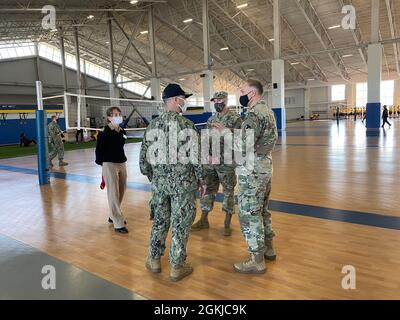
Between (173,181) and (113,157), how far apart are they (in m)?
1.67

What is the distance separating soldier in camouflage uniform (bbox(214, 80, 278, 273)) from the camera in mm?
2932

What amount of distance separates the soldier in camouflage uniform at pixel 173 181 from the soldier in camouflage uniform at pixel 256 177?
42 cm

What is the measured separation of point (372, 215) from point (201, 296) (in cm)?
303

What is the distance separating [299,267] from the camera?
10.2 feet

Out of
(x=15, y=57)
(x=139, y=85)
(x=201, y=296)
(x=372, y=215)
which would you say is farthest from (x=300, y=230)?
(x=139, y=85)

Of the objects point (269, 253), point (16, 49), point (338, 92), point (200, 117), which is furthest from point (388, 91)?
point (269, 253)

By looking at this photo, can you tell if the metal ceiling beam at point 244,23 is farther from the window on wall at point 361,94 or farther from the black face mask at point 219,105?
the black face mask at point 219,105

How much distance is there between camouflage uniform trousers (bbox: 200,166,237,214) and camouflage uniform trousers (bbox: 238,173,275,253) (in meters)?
0.99

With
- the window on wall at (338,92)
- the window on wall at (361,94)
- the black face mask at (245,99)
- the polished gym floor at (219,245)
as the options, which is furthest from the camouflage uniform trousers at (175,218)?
the window on wall at (338,92)

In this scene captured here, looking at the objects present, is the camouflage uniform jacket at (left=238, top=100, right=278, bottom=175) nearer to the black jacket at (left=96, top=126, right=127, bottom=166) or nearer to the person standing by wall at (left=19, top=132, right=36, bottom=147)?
the black jacket at (left=96, top=126, right=127, bottom=166)

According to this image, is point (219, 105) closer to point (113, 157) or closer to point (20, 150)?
point (113, 157)

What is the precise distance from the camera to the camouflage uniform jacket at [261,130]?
113 inches
